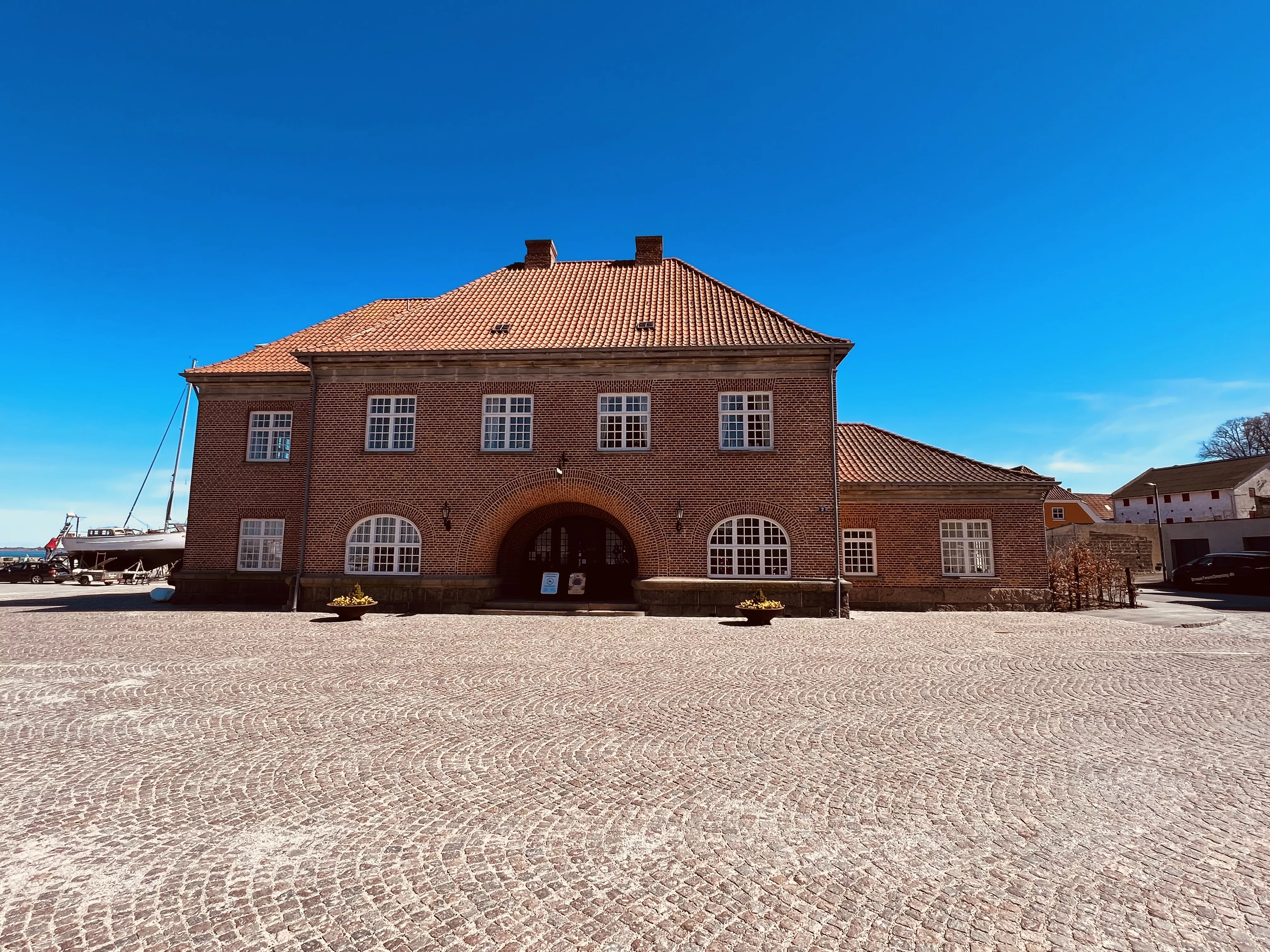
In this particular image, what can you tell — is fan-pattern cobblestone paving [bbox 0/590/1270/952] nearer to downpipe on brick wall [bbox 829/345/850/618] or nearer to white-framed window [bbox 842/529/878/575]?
downpipe on brick wall [bbox 829/345/850/618]

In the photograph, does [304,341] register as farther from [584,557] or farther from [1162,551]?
[1162,551]

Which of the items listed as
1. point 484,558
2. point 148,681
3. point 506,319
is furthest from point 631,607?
point 148,681

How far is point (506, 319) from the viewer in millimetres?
22078

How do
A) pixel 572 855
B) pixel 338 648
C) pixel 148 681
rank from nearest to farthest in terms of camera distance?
1. pixel 572 855
2. pixel 148 681
3. pixel 338 648

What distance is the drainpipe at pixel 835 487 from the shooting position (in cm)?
1856

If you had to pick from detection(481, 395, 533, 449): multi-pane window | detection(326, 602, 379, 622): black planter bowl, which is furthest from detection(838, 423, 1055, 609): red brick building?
detection(326, 602, 379, 622): black planter bowl

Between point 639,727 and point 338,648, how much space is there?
757cm

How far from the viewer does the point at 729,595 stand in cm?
1867

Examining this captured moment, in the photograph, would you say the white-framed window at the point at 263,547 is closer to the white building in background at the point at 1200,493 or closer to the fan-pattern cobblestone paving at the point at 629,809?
the fan-pattern cobblestone paving at the point at 629,809

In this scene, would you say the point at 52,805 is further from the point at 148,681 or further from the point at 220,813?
the point at 148,681

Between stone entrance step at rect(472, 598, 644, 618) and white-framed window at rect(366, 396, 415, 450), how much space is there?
18.5 feet

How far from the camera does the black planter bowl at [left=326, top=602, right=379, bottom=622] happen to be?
1691 cm

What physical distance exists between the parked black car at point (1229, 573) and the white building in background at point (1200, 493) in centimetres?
1468

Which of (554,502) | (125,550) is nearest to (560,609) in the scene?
(554,502)
